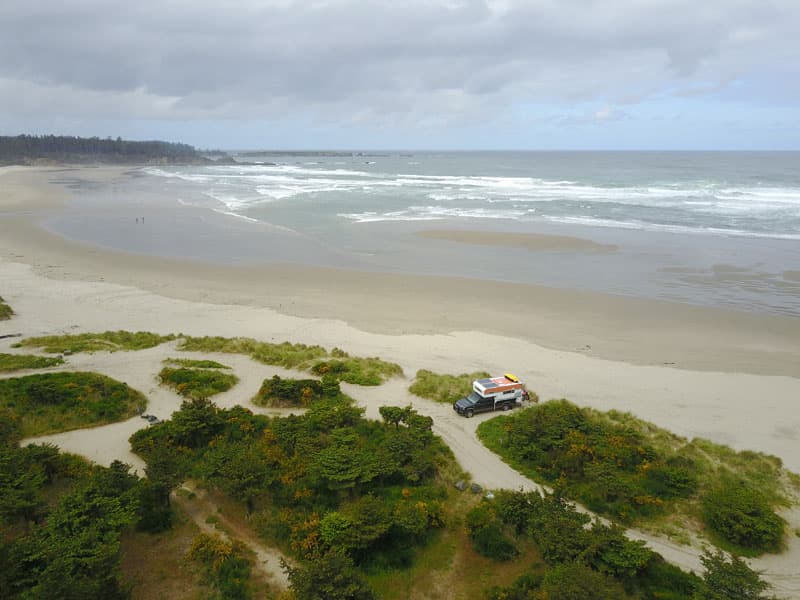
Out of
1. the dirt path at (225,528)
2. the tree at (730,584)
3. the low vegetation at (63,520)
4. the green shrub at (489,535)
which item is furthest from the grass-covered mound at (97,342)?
the tree at (730,584)

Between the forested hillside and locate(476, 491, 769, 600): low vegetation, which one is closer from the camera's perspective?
locate(476, 491, 769, 600): low vegetation

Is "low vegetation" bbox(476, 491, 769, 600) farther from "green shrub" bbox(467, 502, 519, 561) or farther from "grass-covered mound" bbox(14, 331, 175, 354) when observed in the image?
"grass-covered mound" bbox(14, 331, 175, 354)

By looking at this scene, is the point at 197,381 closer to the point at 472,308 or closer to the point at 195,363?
the point at 195,363

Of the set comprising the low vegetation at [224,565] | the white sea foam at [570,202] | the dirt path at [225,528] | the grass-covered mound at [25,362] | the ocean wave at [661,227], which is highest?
the white sea foam at [570,202]

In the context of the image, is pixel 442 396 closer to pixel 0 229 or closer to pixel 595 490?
pixel 595 490

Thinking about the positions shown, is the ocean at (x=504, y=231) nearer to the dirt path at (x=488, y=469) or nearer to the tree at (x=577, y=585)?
the dirt path at (x=488, y=469)

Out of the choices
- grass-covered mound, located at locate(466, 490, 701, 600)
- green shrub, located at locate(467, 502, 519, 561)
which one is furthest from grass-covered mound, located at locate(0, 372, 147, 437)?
grass-covered mound, located at locate(466, 490, 701, 600)

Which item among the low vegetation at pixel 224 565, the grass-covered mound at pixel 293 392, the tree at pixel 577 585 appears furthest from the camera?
the grass-covered mound at pixel 293 392
